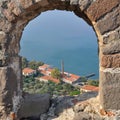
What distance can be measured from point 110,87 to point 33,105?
101 cm

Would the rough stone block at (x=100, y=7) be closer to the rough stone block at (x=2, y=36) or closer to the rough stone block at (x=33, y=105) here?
the rough stone block at (x=2, y=36)

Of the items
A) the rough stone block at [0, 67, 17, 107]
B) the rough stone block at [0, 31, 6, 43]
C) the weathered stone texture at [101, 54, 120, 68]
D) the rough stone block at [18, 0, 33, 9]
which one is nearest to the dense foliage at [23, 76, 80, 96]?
the rough stone block at [0, 67, 17, 107]

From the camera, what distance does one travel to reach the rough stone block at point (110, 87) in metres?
3.18

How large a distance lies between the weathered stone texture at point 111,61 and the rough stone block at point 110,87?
4 cm

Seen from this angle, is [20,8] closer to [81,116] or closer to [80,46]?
[81,116]

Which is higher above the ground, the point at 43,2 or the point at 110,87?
the point at 43,2

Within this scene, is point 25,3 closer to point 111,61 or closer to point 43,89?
point 111,61

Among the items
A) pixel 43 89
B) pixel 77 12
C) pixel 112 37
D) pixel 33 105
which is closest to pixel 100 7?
pixel 112 37

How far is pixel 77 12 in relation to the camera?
3.49 meters

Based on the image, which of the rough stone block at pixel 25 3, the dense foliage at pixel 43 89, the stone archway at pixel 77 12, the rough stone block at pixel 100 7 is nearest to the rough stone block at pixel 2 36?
the stone archway at pixel 77 12

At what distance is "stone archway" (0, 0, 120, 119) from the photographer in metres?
3.09

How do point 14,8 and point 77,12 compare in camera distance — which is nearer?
point 14,8

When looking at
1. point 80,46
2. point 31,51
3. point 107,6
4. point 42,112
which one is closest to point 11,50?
point 42,112

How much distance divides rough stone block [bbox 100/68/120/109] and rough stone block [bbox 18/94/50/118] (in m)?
0.84
